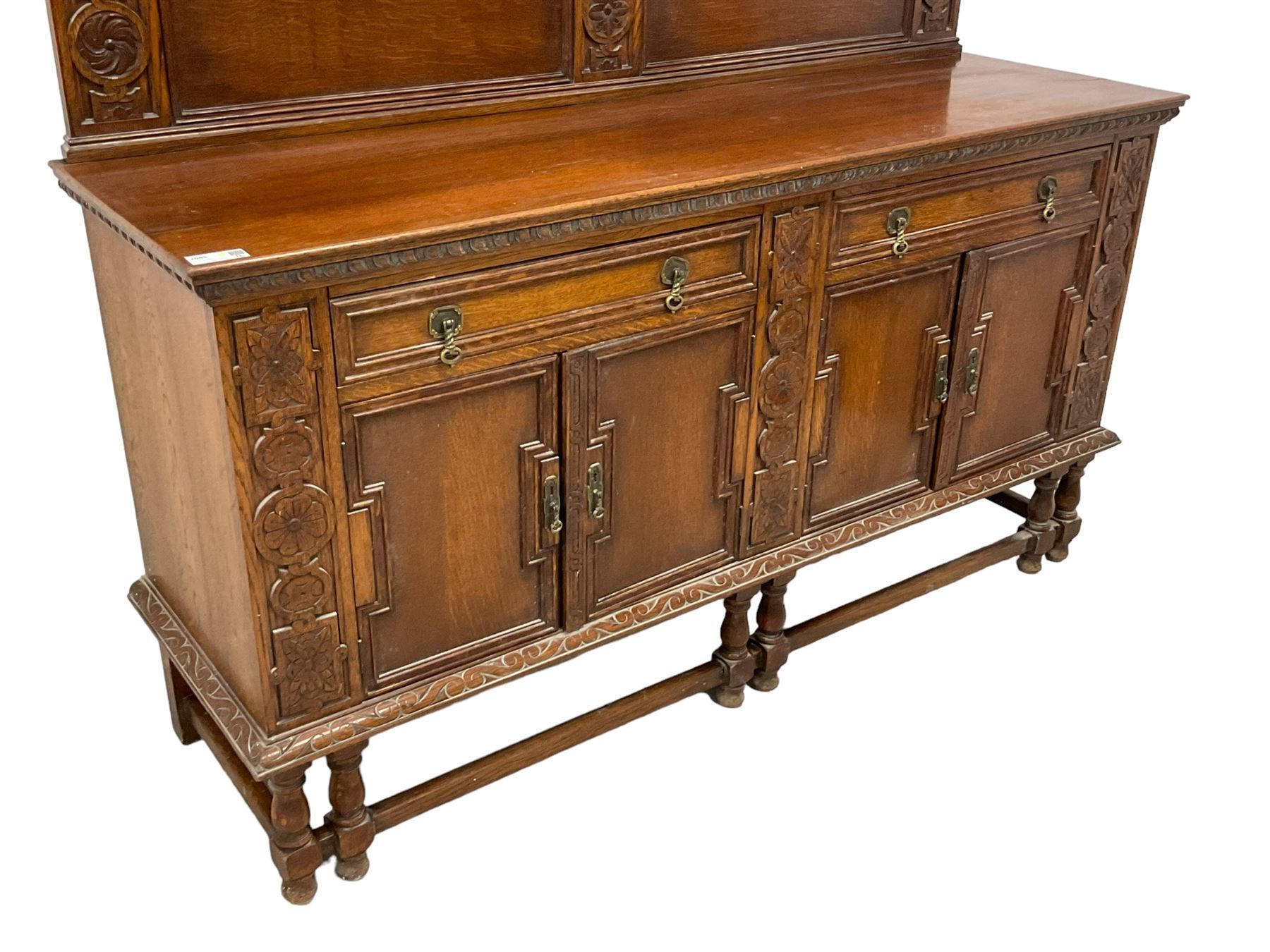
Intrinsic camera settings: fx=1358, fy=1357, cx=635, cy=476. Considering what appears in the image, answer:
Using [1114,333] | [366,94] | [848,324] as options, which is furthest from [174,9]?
[1114,333]

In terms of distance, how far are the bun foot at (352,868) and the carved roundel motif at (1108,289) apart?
2.40 metres

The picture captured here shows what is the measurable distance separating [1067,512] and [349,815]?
238 centimetres

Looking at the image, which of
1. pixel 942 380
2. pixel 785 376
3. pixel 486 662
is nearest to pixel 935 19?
pixel 942 380

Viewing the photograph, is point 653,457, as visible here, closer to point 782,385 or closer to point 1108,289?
point 782,385

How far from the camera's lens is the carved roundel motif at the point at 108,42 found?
8.48ft

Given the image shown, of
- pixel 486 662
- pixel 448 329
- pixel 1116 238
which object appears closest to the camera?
pixel 448 329

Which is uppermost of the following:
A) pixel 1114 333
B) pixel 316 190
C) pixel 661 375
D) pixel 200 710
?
pixel 316 190

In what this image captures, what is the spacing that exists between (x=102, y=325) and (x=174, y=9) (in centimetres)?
68

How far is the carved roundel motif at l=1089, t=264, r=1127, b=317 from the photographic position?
12.2 feet

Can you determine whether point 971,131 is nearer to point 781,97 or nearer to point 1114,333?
point 781,97

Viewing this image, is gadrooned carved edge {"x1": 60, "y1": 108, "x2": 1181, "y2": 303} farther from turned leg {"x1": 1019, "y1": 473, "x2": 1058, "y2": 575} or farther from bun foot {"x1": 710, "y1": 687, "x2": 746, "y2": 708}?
bun foot {"x1": 710, "y1": 687, "x2": 746, "y2": 708}

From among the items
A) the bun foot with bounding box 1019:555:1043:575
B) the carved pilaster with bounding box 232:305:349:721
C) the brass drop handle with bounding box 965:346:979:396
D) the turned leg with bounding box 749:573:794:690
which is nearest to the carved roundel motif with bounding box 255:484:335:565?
the carved pilaster with bounding box 232:305:349:721

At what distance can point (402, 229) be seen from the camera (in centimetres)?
241

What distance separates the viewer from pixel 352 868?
3.00 metres
